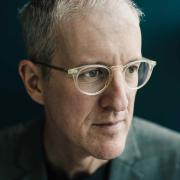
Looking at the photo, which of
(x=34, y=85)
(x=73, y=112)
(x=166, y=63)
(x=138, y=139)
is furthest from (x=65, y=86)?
(x=166, y=63)

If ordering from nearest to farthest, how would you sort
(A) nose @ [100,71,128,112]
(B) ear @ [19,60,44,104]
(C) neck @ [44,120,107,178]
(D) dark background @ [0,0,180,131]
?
1. (A) nose @ [100,71,128,112]
2. (B) ear @ [19,60,44,104]
3. (C) neck @ [44,120,107,178]
4. (D) dark background @ [0,0,180,131]

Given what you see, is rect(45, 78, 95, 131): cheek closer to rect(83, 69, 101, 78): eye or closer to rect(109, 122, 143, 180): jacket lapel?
rect(83, 69, 101, 78): eye

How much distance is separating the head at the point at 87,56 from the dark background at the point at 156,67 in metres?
0.28

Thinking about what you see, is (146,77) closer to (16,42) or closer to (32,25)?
(32,25)

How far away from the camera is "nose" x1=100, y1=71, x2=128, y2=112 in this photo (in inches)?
48.9

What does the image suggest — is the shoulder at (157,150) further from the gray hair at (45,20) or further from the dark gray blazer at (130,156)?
the gray hair at (45,20)

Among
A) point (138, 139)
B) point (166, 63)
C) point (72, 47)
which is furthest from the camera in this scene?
point (166, 63)

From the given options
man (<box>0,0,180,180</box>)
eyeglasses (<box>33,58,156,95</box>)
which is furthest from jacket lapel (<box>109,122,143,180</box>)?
eyeglasses (<box>33,58,156,95</box>)

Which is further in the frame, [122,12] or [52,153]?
[52,153]

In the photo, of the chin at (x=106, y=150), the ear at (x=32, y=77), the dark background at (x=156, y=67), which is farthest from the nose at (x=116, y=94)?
the dark background at (x=156, y=67)

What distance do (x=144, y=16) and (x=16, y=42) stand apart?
567 millimetres

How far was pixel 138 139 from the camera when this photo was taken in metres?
1.58

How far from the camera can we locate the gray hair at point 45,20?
1282mm

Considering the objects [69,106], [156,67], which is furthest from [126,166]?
[156,67]
